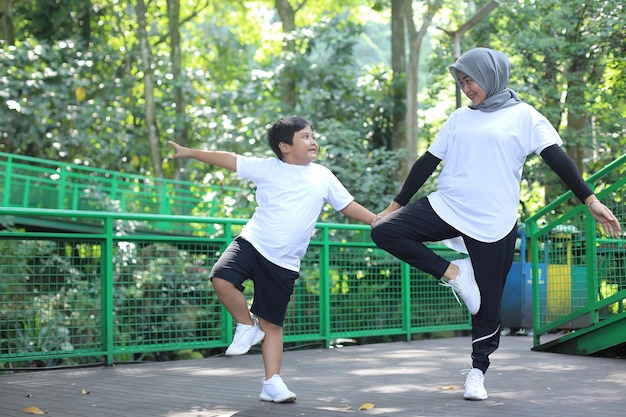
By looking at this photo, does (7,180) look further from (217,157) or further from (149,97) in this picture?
(217,157)

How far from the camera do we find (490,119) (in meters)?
5.66

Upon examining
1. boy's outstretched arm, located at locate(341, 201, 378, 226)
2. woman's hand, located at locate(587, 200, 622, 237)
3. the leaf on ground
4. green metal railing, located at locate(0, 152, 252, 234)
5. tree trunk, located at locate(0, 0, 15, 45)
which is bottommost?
the leaf on ground

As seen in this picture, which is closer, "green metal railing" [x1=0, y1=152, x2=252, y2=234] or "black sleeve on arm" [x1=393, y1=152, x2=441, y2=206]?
"black sleeve on arm" [x1=393, y1=152, x2=441, y2=206]

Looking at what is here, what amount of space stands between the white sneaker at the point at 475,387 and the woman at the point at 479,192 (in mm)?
361

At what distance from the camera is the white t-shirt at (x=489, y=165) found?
5605 mm

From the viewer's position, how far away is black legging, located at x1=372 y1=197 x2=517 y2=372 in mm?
5617

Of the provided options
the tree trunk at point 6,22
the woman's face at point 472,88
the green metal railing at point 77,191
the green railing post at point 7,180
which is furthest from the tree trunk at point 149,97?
the woman's face at point 472,88

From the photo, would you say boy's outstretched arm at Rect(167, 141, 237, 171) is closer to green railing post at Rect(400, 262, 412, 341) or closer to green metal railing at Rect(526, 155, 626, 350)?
green metal railing at Rect(526, 155, 626, 350)

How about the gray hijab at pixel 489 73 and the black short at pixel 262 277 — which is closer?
the gray hijab at pixel 489 73

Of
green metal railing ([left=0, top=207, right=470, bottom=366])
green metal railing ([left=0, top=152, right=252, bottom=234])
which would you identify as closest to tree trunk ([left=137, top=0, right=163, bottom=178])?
green metal railing ([left=0, top=152, right=252, bottom=234])

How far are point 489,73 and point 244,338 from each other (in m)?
2.09

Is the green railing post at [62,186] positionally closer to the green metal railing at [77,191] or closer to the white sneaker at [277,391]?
the green metal railing at [77,191]

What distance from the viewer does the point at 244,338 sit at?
575cm

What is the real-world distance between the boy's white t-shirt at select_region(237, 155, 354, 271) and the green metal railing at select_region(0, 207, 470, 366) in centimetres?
265
